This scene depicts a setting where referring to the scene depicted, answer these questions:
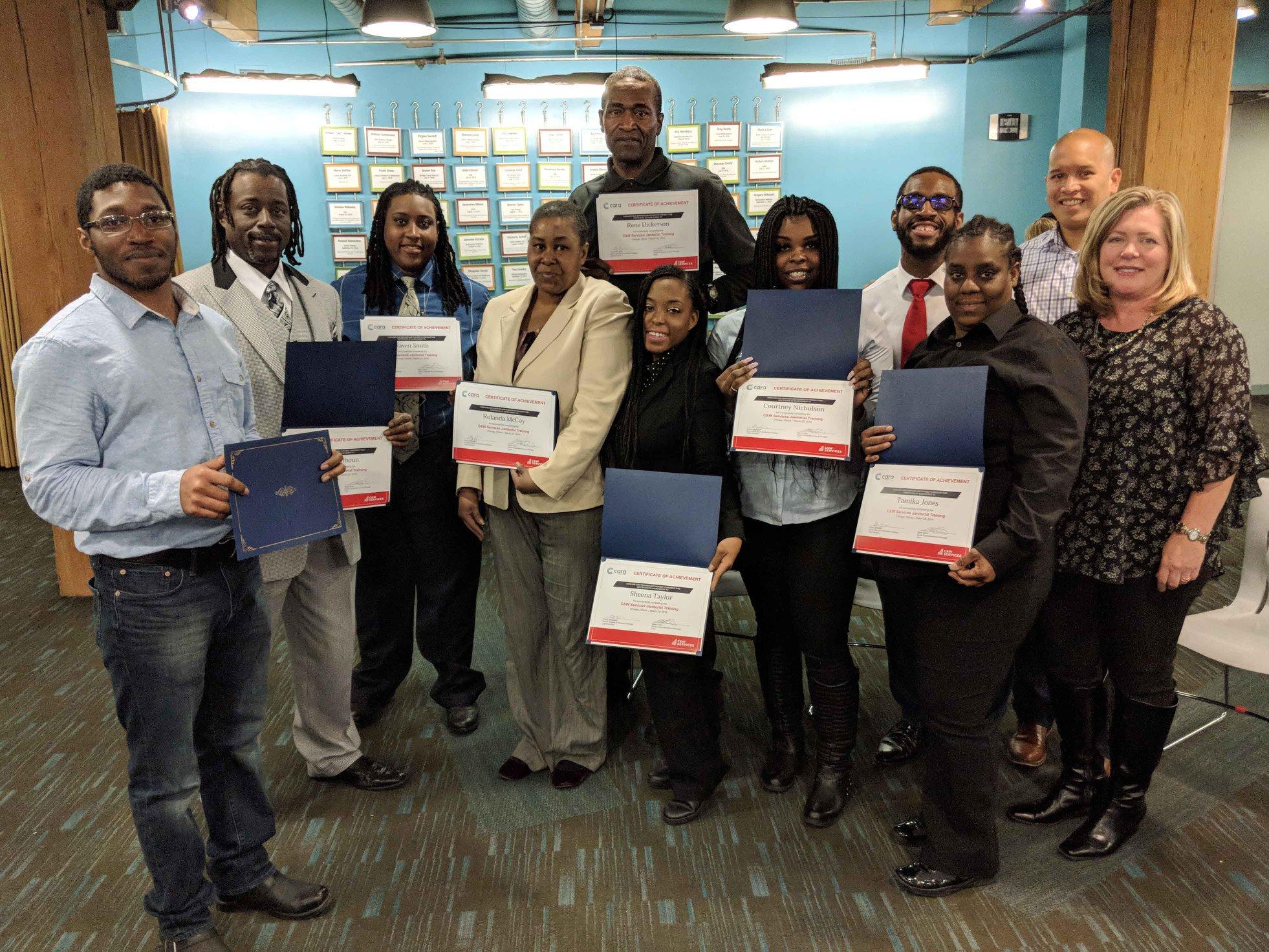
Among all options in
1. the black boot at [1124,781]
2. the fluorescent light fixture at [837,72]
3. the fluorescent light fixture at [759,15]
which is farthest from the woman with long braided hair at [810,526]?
the fluorescent light fixture at [837,72]

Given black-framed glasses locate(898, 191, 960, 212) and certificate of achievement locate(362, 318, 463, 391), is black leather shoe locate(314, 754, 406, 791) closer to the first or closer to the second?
certificate of achievement locate(362, 318, 463, 391)

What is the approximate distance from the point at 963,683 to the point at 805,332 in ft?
3.07

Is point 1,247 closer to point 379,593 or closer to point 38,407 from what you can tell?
point 379,593

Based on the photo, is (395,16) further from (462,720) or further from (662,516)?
(662,516)

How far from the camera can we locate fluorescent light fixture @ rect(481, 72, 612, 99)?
6.83 metres

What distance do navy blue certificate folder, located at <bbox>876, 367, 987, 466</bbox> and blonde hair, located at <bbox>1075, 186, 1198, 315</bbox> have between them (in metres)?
0.47

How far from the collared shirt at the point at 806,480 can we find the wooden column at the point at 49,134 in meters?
3.60

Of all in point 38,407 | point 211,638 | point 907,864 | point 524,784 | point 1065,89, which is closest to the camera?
point 38,407

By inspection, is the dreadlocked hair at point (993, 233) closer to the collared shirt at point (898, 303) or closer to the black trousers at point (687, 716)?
the collared shirt at point (898, 303)

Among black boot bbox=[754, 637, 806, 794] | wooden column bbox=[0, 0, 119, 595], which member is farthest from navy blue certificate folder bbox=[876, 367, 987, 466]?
wooden column bbox=[0, 0, 119, 595]

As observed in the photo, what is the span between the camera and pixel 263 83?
6.54 m

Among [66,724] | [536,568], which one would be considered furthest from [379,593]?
[66,724]

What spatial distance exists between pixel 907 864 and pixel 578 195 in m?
2.31

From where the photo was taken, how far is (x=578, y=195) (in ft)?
9.99
